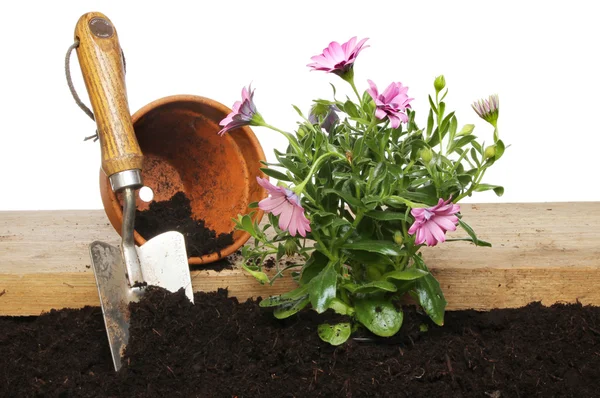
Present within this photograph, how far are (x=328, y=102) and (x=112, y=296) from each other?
2.29ft

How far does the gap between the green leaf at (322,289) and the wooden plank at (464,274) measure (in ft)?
1.28

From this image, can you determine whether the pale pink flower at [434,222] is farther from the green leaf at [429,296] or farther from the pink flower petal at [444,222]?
the green leaf at [429,296]

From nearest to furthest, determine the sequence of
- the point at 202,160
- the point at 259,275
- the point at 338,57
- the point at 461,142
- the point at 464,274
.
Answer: the point at 338,57 → the point at 461,142 → the point at 259,275 → the point at 464,274 → the point at 202,160

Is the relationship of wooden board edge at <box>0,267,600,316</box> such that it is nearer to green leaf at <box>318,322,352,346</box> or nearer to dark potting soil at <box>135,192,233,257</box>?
dark potting soil at <box>135,192,233,257</box>

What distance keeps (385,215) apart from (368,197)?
6 centimetres

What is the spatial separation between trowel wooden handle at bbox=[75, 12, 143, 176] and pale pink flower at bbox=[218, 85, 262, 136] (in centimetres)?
35

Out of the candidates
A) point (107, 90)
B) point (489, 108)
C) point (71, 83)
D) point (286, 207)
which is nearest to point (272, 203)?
point (286, 207)

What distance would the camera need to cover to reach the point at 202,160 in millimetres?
2637

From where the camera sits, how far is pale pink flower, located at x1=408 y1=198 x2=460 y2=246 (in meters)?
1.77

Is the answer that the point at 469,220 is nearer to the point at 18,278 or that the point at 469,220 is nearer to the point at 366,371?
the point at 366,371

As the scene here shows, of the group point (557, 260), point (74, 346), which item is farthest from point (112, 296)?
point (557, 260)

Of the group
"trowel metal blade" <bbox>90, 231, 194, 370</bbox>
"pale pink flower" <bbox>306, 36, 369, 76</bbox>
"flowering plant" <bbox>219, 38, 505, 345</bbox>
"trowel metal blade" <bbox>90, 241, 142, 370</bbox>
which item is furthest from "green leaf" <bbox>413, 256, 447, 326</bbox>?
"trowel metal blade" <bbox>90, 241, 142, 370</bbox>

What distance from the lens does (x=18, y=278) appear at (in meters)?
2.39

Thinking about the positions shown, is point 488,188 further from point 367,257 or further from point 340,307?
point 340,307
